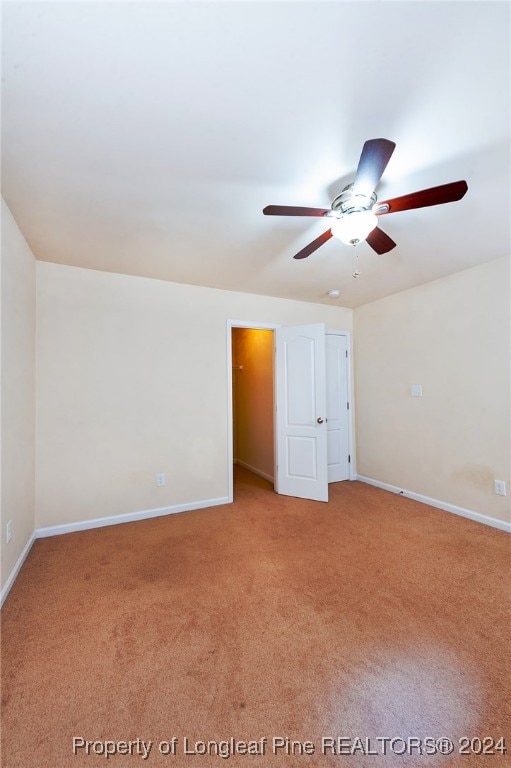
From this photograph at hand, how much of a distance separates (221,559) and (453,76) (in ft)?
9.89

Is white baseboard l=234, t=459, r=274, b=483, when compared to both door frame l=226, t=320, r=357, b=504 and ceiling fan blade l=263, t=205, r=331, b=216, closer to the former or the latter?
door frame l=226, t=320, r=357, b=504

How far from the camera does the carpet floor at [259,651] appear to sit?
1127mm

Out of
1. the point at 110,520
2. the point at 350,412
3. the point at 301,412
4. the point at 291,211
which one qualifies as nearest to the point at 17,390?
the point at 110,520

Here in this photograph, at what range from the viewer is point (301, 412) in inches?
145

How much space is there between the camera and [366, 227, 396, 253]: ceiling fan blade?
1841mm

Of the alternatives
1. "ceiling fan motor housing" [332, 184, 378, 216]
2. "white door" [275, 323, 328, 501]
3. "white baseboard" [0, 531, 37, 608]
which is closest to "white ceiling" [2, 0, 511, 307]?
"ceiling fan motor housing" [332, 184, 378, 216]

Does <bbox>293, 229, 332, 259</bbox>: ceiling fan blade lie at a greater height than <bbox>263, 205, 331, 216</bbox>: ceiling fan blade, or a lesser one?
greater

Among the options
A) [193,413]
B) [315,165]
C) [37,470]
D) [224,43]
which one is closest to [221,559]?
[193,413]

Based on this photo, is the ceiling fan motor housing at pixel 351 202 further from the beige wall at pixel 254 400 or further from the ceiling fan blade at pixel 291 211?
the beige wall at pixel 254 400

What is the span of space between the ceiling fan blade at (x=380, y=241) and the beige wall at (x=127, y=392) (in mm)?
1948

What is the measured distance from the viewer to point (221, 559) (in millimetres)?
2363

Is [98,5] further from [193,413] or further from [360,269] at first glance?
[193,413]

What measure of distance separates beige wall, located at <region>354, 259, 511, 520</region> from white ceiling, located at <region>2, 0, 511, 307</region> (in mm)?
852

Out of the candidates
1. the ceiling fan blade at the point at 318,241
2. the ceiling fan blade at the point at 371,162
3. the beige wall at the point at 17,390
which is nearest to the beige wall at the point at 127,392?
the beige wall at the point at 17,390
